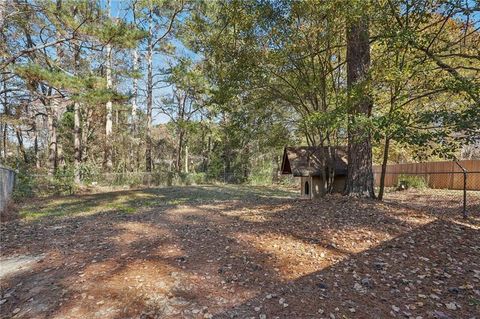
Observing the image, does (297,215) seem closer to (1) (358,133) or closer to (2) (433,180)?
(1) (358,133)

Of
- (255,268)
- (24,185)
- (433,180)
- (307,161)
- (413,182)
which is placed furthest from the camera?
(413,182)

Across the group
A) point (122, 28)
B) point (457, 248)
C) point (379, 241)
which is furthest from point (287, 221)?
point (122, 28)

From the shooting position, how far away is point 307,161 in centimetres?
1180

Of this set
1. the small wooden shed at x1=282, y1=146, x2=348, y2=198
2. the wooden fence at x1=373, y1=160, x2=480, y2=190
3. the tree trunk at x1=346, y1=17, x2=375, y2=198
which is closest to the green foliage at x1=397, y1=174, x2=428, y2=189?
the wooden fence at x1=373, y1=160, x2=480, y2=190

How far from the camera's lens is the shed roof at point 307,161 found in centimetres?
986

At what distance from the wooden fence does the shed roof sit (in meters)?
4.71

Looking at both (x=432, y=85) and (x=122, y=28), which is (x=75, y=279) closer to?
(x=432, y=85)

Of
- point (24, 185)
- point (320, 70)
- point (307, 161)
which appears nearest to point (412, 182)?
point (307, 161)

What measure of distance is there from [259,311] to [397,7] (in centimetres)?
611

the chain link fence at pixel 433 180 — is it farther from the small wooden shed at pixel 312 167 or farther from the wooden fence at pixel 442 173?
the small wooden shed at pixel 312 167

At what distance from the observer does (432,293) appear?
3002 mm

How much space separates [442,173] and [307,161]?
669 cm

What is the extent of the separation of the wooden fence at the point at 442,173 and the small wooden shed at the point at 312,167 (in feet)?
15.9

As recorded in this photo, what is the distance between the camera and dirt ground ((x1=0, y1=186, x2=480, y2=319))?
112 inches
